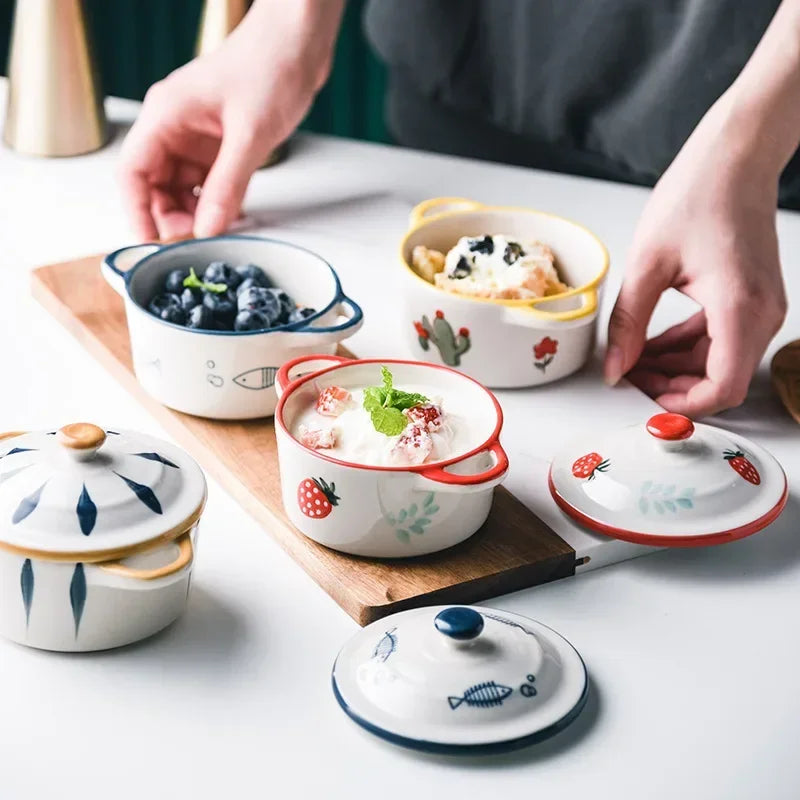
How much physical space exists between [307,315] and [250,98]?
47 cm

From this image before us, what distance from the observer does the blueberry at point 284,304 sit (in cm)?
120

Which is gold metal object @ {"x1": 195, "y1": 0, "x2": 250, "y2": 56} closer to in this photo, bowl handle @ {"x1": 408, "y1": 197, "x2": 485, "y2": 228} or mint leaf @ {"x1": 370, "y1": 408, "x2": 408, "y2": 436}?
bowl handle @ {"x1": 408, "y1": 197, "x2": 485, "y2": 228}

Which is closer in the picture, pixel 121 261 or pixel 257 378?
pixel 257 378

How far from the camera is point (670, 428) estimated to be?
103 cm

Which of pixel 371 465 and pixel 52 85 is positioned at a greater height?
pixel 371 465

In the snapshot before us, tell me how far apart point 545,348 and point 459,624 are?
0.46 metres

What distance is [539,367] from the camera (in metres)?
1.25

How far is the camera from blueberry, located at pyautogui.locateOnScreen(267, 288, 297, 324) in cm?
120

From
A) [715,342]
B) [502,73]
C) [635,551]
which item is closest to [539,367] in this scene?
[715,342]

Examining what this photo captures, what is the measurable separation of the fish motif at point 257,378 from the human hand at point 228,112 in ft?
1.42

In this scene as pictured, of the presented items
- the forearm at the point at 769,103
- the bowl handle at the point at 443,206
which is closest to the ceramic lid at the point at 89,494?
the bowl handle at the point at 443,206

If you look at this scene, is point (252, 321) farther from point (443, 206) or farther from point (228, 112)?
point (228, 112)

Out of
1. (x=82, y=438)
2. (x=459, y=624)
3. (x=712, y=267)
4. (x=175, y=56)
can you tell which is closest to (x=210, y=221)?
(x=712, y=267)

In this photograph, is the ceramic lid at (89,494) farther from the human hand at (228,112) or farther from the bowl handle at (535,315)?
the human hand at (228,112)
